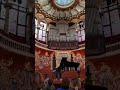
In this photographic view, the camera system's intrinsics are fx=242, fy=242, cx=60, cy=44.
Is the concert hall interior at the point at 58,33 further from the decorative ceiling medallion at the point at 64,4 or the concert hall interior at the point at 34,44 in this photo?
the concert hall interior at the point at 34,44

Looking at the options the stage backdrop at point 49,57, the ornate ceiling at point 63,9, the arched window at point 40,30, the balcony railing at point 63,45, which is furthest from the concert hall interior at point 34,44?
the ornate ceiling at point 63,9

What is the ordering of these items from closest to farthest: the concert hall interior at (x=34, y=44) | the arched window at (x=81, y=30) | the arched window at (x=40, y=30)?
the concert hall interior at (x=34, y=44)
the arched window at (x=40, y=30)
the arched window at (x=81, y=30)

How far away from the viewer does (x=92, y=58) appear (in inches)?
261

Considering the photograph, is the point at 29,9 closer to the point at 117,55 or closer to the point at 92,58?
the point at 92,58

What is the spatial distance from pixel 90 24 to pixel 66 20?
30.4 feet

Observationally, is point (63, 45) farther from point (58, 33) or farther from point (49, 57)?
point (49, 57)

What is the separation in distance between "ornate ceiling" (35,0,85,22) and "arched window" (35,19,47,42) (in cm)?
53

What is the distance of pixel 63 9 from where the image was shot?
15.9 meters

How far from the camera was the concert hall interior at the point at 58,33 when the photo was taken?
14.7 metres

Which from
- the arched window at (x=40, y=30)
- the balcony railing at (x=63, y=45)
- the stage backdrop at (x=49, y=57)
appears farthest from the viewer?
the balcony railing at (x=63, y=45)

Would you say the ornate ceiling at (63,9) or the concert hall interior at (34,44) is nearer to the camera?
the concert hall interior at (34,44)

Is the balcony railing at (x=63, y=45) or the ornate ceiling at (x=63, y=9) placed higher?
the ornate ceiling at (x=63, y=9)

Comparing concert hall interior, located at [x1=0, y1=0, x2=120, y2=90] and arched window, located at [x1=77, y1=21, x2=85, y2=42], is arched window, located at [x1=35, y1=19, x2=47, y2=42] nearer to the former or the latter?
arched window, located at [x1=77, y1=21, x2=85, y2=42]

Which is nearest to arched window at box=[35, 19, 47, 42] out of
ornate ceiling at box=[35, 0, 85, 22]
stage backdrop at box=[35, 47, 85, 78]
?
ornate ceiling at box=[35, 0, 85, 22]
